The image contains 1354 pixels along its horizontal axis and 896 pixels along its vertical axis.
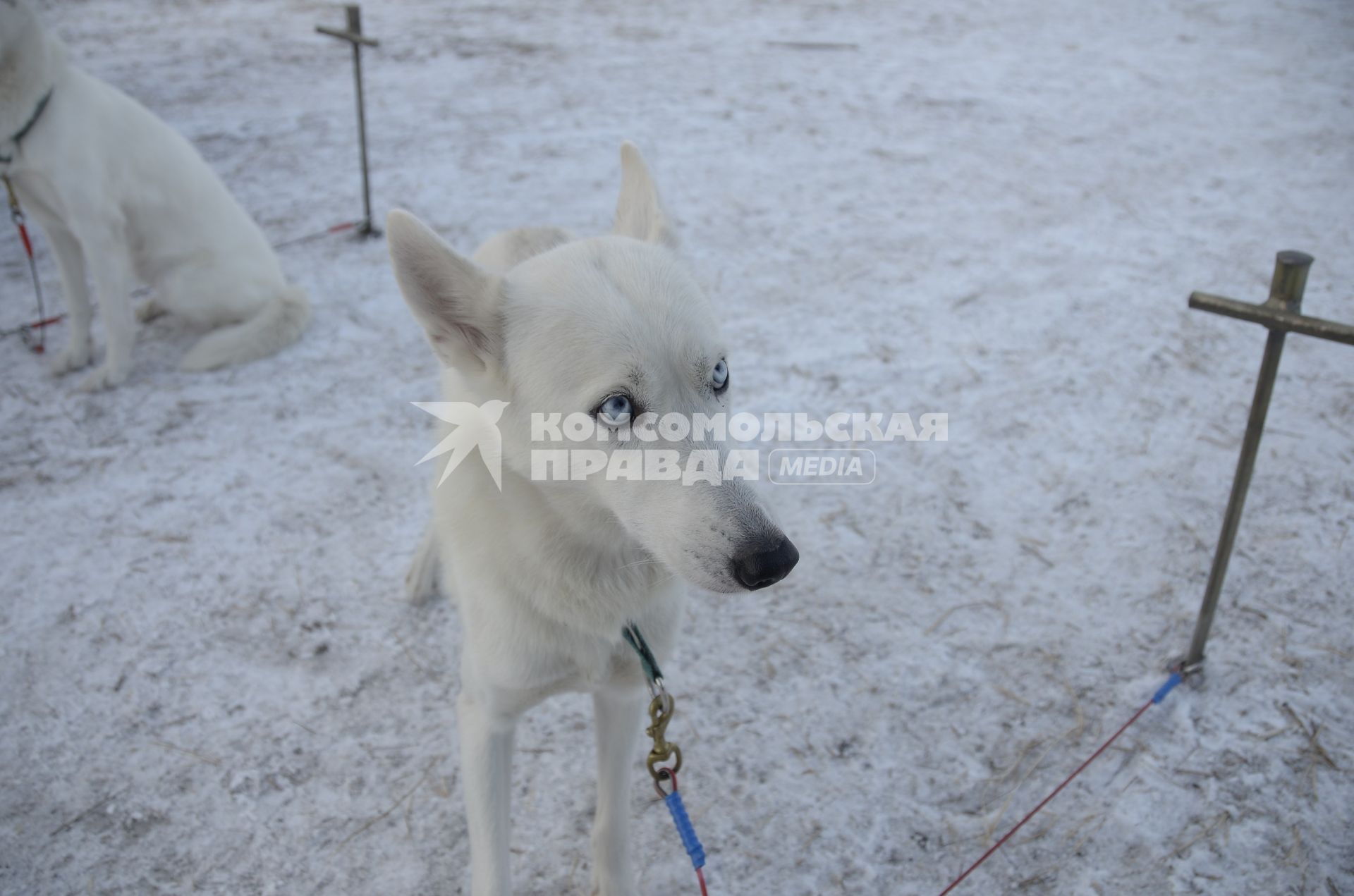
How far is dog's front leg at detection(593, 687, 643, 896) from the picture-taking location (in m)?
2.19

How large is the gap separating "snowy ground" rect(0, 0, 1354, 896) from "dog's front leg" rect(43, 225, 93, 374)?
0.64 ft

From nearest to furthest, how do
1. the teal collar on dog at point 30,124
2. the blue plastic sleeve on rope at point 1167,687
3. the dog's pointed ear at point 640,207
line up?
the dog's pointed ear at point 640,207 < the blue plastic sleeve on rope at point 1167,687 < the teal collar on dog at point 30,124

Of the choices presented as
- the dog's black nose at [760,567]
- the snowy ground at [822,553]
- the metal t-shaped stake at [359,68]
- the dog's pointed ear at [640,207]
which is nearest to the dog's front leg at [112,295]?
the snowy ground at [822,553]

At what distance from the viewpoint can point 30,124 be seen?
3.82 meters

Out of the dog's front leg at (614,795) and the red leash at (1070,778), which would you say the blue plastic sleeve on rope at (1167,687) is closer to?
the red leash at (1070,778)

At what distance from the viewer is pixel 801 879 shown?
2.27 metres

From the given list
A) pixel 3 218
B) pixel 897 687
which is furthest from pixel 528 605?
pixel 3 218

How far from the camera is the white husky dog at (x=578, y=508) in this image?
5.62 feet

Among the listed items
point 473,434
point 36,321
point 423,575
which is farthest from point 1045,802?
point 36,321

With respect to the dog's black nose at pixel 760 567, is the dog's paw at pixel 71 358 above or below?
below

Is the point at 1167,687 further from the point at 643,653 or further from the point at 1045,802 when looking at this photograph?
the point at 643,653

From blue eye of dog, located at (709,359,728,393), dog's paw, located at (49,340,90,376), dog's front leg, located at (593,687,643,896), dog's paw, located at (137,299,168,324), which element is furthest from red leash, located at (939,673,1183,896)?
dog's paw, located at (137,299,168,324)

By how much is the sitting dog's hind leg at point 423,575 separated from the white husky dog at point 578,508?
2.70ft

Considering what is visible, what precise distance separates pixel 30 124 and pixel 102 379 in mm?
1147
